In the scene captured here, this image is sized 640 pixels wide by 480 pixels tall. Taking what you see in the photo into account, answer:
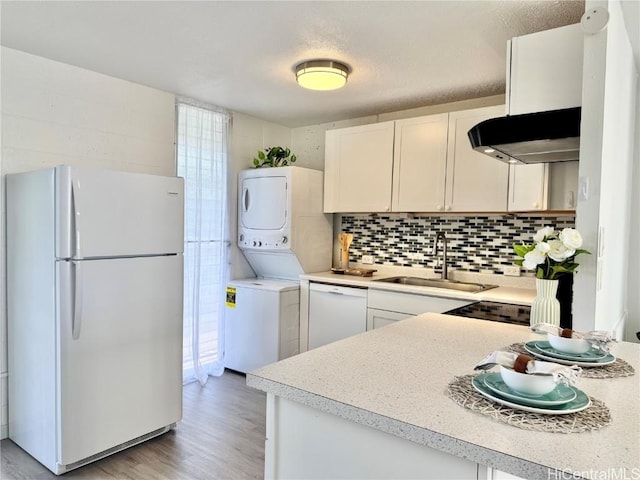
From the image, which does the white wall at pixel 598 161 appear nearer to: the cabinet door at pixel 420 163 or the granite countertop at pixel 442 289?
the granite countertop at pixel 442 289

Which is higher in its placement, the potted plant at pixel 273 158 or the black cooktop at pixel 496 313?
the potted plant at pixel 273 158

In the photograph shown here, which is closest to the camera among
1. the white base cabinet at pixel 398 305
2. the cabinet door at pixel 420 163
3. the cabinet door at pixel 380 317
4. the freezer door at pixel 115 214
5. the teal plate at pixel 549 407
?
the teal plate at pixel 549 407

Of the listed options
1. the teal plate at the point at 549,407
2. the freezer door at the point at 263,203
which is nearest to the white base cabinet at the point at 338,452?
the teal plate at the point at 549,407

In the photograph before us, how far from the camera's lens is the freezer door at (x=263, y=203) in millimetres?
3807

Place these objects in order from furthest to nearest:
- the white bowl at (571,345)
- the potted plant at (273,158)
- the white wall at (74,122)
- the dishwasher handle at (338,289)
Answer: the potted plant at (273,158)
the dishwasher handle at (338,289)
the white wall at (74,122)
the white bowl at (571,345)

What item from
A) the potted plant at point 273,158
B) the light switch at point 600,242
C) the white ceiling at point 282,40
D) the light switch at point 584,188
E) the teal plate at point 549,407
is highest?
the white ceiling at point 282,40

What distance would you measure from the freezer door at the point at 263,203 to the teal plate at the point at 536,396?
288 cm

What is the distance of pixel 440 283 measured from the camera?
356cm

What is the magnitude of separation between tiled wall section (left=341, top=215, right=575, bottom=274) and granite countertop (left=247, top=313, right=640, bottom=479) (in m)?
1.76

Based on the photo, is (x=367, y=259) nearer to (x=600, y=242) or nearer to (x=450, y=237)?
(x=450, y=237)

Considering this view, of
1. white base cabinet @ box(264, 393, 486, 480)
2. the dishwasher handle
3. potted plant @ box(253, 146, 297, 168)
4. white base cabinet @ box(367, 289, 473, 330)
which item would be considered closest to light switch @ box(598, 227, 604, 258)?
white base cabinet @ box(367, 289, 473, 330)

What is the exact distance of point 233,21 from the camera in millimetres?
2184

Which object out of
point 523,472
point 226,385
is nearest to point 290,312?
A: point 226,385

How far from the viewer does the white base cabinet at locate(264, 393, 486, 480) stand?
0.95m
